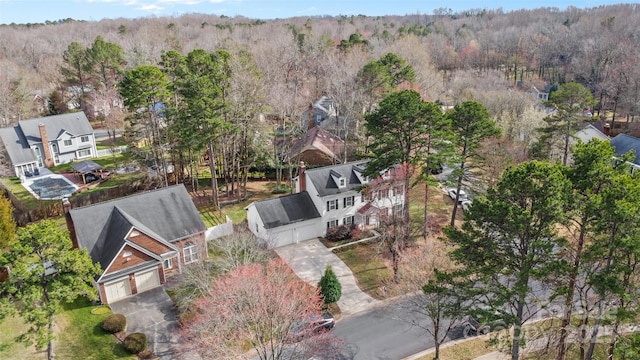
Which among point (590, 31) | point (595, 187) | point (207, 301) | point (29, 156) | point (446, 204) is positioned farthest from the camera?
point (590, 31)

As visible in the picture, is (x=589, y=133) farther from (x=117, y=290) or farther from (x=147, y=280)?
(x=117, y=290)

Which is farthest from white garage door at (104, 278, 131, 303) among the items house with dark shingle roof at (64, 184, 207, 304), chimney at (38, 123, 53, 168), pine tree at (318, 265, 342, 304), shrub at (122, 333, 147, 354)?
chimney at (38, 123, 53, 168)

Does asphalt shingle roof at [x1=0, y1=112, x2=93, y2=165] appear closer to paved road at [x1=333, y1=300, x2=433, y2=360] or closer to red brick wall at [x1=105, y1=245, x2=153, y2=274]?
red brick wall at [x1=105, y1=245, x2=153, y2=274]

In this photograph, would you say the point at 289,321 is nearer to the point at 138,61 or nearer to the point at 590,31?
the point at 138,61

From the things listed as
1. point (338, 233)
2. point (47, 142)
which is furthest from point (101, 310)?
point (47, 142)

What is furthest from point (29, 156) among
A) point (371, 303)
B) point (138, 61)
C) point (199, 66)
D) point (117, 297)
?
point (371, 303)

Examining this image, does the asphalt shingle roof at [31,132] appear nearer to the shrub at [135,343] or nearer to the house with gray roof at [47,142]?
the house with gray roof at [47,142]
